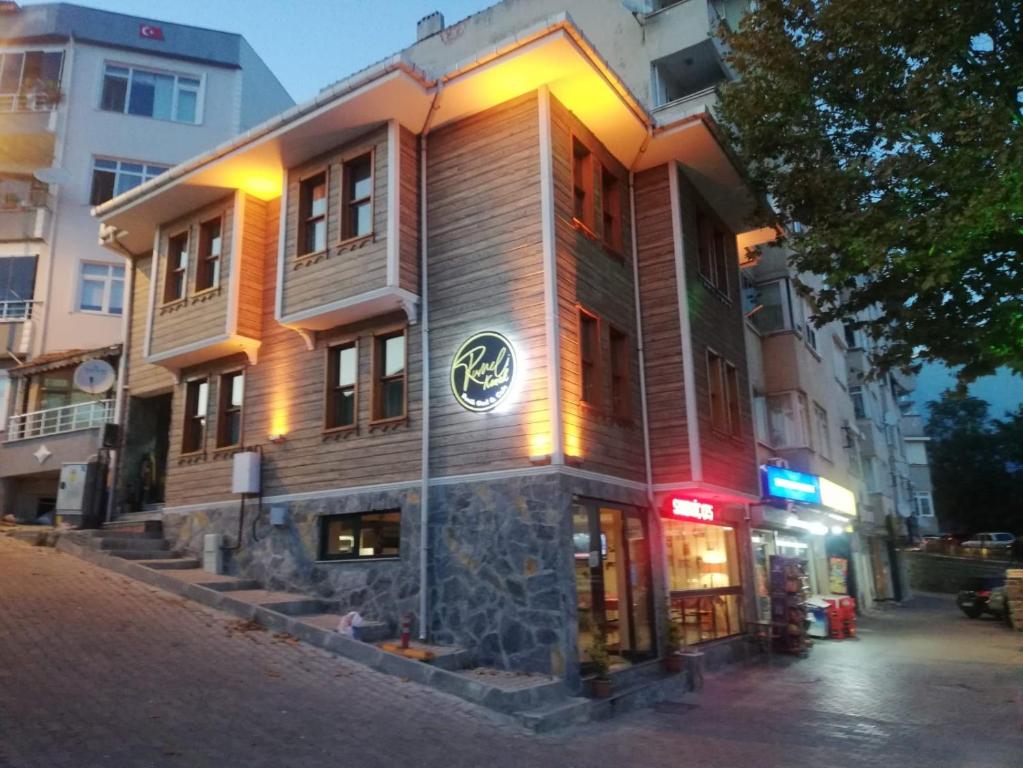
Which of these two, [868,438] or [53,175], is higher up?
[53,175]

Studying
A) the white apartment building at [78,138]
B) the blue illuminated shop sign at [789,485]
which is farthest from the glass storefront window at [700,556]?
the white apartment building at [78,138]

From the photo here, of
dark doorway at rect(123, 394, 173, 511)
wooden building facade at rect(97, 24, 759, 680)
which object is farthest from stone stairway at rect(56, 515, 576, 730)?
dark doorway at rect(123, 394, 173, 511)

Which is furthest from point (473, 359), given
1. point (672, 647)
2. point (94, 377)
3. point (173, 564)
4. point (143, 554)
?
point (94, 377)

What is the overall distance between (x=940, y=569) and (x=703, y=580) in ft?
108

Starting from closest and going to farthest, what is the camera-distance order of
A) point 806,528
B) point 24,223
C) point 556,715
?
point 556,715 < point 806,528 < point 24,223

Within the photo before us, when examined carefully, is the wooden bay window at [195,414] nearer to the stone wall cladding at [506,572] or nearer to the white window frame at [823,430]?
the stone wall cladding at [506,572]

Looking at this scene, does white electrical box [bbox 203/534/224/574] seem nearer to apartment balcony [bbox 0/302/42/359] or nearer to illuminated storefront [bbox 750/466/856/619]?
illuminated storefront [bbox 750/466/856/619]

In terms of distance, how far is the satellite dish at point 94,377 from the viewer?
18531 millimetres

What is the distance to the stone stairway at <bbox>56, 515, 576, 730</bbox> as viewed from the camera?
9.54m

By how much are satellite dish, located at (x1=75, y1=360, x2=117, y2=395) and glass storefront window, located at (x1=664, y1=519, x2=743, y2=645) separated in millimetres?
13740

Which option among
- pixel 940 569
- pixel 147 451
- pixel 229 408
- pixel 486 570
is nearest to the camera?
pixel 486 570

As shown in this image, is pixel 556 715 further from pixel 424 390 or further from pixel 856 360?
pixel 856 360

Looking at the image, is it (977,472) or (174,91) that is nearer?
(174,91)

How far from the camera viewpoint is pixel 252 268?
50.1 ft
